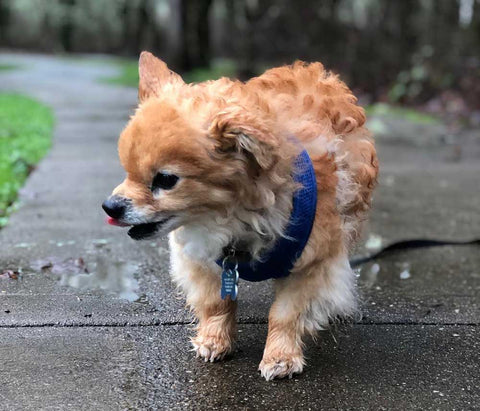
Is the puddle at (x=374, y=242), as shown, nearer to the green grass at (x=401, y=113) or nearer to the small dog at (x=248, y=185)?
the small dog at (x=248, y=185)

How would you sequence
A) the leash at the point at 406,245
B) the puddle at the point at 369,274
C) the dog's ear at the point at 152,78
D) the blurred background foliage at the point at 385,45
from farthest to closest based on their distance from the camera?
1. the blurred background foliage at the point at 385,45
2. the leash at the point at 406,245
3. the puddle at the point at 369,274
4. the dog's ear at the point at 152,78

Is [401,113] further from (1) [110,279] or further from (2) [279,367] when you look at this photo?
(2) [279,367]

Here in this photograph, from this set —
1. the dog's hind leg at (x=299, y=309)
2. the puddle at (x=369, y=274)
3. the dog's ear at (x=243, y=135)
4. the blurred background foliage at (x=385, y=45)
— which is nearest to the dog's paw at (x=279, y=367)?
the dog's hind leg at (x=299, y=309)

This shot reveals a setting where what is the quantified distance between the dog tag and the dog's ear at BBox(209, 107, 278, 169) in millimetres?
614

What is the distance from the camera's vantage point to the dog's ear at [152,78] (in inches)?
116

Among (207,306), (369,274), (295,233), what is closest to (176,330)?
(207,306)

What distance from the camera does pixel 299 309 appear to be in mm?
3023

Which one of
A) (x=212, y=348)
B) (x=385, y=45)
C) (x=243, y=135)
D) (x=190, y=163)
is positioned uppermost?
(x=243, y=135)

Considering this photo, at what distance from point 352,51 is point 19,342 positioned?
13.2 m

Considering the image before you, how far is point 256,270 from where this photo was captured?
118 inches

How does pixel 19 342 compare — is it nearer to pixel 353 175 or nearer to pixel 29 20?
pixel 353 175

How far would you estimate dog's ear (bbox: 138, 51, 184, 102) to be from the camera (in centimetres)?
296

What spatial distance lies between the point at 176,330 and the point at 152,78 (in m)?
1.36

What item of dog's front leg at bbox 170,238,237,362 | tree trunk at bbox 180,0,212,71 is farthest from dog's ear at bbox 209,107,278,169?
tree trunk at bbox 180,0,212,71
